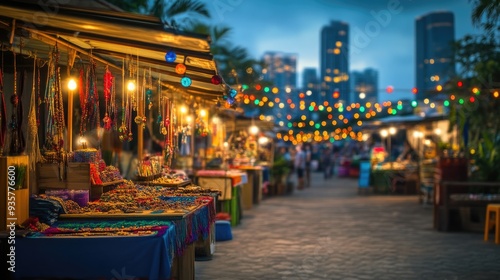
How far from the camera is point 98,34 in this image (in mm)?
6781

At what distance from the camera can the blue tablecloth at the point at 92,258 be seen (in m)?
5.83

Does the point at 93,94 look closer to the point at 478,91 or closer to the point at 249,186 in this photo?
the point at 249,186

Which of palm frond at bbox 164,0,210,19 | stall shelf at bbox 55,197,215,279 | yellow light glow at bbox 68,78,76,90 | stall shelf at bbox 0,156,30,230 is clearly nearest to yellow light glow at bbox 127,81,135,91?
yellow light glow at bbox 68,78,76,90

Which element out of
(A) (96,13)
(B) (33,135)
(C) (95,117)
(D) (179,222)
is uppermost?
(A) (96,13)

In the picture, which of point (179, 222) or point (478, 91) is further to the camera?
point (478, 91)

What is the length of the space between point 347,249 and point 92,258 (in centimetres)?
628

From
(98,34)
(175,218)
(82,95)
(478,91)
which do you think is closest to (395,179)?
(478,91)

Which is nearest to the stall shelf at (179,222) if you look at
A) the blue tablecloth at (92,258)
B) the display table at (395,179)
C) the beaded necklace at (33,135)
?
the blue tablecloth at (92,258)

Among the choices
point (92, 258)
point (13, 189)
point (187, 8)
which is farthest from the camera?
point (187, 8)

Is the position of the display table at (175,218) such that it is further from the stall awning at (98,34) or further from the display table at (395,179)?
the display table at (395,179)

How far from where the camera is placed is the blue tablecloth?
19.1ft

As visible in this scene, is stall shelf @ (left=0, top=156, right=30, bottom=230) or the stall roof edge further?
stall shelf @ (left=0, top=156, right=30, bottom=230)

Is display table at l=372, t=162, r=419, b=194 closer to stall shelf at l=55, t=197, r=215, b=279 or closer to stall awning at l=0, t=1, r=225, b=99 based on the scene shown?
stall awning at l=0, t=1, r=225, b=99

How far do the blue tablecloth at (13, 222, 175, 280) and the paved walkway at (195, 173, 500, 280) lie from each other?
292 centimetres
